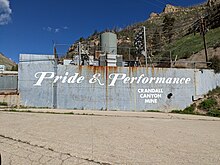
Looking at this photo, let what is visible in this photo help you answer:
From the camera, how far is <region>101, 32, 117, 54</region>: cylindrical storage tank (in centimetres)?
2212

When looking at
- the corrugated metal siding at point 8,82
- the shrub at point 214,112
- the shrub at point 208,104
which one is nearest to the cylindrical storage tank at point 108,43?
the corrugated metal siding at point 8,82

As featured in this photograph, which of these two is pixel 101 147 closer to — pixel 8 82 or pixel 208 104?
pixel 8 82

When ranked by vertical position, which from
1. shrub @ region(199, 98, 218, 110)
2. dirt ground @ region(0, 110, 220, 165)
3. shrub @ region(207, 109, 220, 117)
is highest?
shrub @ region(199, 98, 218, 110)

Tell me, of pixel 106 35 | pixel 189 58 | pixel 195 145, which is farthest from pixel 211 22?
pixel 195 145

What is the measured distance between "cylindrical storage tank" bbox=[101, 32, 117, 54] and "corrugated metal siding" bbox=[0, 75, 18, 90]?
29.3 ft

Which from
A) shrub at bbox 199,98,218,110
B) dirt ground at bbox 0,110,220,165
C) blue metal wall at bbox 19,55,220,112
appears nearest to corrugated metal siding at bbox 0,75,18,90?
blue metal wall at bbox 19,55,220,112

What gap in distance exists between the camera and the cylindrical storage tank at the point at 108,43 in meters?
22.1

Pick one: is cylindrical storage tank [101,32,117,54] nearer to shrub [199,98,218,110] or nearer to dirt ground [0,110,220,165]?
shrub [199,98,218,110]

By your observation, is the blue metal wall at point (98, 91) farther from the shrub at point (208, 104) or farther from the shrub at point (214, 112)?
the shrub at point (214, 112)

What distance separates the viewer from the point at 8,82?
683 inches

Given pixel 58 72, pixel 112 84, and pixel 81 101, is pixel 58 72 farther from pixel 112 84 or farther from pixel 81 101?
pixel 112 84

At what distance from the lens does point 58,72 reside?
16.5 meters

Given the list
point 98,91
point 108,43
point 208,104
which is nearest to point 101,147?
point 98,91

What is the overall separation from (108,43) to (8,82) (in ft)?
33.1
